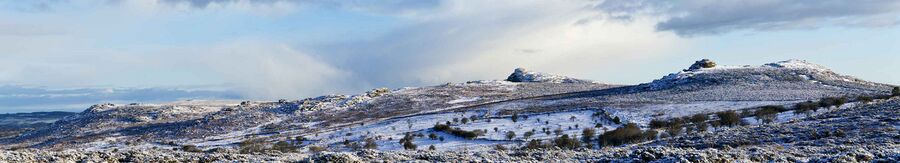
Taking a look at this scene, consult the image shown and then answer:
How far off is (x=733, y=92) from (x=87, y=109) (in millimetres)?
75624

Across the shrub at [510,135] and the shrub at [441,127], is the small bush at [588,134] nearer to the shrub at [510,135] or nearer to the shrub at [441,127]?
the shrub at [510,135]

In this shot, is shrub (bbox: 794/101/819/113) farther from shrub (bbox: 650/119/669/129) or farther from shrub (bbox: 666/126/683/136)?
shrub (bbox: 666/126/683/136)

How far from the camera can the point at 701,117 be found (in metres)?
51.8

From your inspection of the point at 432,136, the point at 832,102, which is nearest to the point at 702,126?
the point at 832,102

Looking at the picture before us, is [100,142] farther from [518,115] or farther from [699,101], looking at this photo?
[699,101]

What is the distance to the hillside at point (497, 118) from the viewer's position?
125ft

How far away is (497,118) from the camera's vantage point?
6016 centimetres

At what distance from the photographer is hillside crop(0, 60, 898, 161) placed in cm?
3797

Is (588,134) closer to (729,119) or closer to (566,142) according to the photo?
(566,142)

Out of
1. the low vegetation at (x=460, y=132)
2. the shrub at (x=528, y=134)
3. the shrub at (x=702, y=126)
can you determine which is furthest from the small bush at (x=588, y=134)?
the low vegetation at (x=460, y=132)

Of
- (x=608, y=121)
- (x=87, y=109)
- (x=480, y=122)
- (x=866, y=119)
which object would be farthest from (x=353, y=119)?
(x=87, y=109)

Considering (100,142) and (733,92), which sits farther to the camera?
(733,92)

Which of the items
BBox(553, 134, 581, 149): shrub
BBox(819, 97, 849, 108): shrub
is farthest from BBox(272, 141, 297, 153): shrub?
BBox(819, 97, 849, 108): shrub

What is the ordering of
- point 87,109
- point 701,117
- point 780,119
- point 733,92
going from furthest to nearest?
point 87,109, point 733,92, point 701,117, point 780,119
